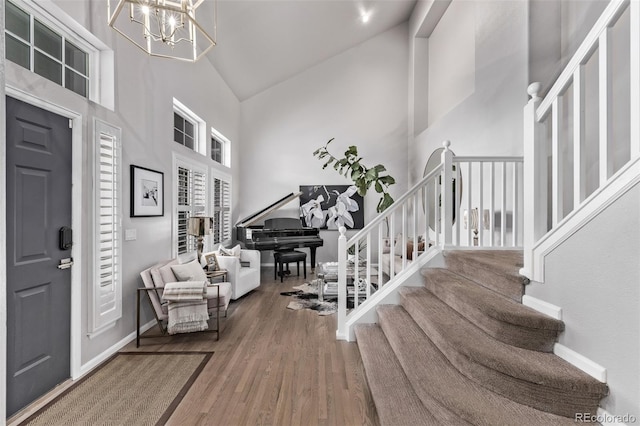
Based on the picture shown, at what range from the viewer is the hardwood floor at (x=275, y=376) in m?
2.04

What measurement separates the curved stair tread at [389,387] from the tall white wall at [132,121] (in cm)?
235

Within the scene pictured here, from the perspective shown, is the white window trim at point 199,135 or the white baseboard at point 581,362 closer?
the white baseboard at point 581,362

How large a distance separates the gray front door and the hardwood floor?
861 millimetres

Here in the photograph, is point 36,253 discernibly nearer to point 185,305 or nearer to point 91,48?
point 185,305

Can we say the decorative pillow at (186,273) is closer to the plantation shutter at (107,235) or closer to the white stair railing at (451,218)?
the plantation shutter at (107,235)

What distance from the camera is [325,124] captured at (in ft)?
23.8

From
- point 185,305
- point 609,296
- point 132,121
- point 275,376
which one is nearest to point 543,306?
point 609,296

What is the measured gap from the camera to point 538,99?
191 centimetres

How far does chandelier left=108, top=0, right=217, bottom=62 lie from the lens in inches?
66.1

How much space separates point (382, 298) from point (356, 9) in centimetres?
522

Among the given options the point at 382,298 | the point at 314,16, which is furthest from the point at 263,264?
the point at 314,16

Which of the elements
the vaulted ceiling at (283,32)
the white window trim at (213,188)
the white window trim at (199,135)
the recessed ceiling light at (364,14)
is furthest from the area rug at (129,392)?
the recessed ceiling light at (364,14)

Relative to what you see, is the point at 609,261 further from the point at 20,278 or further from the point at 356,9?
the point at 356,9

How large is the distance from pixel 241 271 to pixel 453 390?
3.71 m
